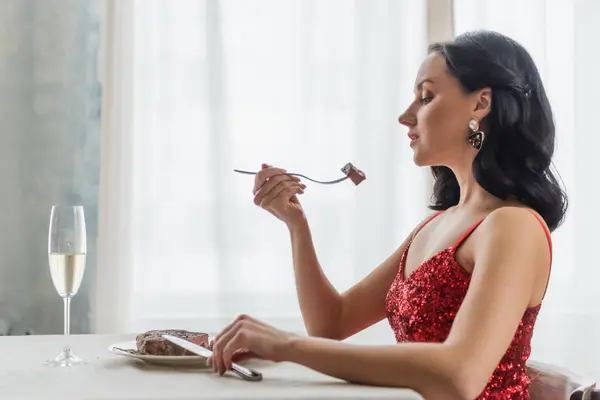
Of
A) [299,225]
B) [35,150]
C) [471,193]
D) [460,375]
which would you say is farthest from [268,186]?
[35,150]

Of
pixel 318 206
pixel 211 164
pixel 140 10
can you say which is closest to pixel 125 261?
pixel 211 164

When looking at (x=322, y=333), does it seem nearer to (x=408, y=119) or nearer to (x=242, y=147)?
(x=408, y=119)

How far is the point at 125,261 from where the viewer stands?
2619 mm

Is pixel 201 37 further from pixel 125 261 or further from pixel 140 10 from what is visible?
pixel 125 261

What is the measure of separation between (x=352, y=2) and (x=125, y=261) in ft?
3.89

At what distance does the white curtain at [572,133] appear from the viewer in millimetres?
2824

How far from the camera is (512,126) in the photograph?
146 centimetres

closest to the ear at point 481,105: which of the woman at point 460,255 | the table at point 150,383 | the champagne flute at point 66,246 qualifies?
the woman at point 460,255

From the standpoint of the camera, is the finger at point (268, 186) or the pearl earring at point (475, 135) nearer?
the pearl earring at point (475, 135)

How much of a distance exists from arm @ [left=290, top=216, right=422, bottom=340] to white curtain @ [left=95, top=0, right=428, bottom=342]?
0.97m

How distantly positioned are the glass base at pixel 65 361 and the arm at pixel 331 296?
566mm

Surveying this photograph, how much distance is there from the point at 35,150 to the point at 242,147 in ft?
2.28

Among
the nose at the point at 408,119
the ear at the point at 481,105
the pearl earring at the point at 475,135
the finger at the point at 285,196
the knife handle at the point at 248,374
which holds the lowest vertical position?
the knife handle at the point at 248,374

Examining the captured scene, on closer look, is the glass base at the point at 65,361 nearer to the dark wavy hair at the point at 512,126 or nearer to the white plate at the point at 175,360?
the white plate at the point at 175,360
